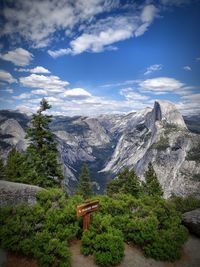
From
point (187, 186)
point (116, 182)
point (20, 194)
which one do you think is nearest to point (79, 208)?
point (20, 194)

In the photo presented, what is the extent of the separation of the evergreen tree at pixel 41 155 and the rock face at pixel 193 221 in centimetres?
1583

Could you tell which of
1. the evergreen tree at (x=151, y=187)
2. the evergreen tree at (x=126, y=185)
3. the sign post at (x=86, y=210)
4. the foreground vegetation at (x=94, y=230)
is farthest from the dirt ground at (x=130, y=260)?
the evergreen tree at (x=151, y=187)

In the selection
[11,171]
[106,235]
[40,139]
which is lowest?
[11,171]

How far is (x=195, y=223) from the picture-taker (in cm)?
1593

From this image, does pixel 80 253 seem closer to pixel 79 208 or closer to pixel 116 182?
pixel 79 208

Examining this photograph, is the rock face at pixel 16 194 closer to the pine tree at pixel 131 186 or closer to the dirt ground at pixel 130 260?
the dirt ground at pixel 130 260

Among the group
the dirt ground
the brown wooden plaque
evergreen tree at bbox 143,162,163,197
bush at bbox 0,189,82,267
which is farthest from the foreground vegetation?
evergreen tree at bbox 143,162,163,197

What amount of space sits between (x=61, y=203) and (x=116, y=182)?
109 feet

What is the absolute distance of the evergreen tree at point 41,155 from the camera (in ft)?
88.5

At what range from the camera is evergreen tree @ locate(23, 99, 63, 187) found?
27.0m

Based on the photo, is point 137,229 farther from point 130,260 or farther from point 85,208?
point 85,208

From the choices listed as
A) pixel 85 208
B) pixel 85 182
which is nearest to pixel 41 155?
pixel 85 208

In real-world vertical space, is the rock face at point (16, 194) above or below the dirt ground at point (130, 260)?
above

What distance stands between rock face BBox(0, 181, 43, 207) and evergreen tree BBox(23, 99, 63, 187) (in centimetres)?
1114
